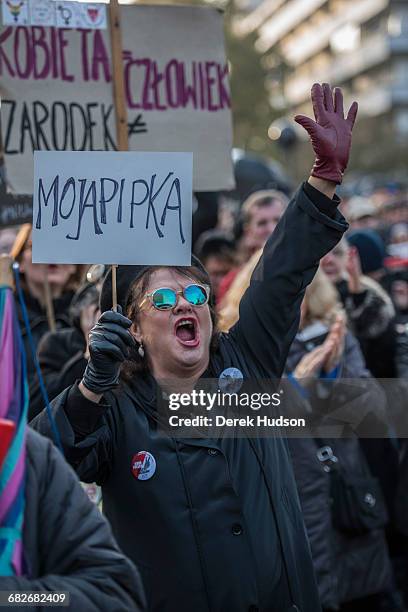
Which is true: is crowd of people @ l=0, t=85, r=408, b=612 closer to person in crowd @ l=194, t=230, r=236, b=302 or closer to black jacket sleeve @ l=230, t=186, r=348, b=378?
black jacket sleeve @ l=230, t=186, r=348, b=378

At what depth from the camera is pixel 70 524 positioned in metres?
1.85

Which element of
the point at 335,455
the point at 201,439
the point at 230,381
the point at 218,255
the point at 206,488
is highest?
the point at 218,255

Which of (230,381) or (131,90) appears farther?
(131,90)

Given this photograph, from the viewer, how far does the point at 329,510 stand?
4.00 metres

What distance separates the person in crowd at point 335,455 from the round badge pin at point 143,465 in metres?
1.30

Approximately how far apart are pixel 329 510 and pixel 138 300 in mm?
1659

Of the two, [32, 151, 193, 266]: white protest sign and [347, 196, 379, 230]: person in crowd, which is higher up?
[347, 196, 379, 230]: person in crowd

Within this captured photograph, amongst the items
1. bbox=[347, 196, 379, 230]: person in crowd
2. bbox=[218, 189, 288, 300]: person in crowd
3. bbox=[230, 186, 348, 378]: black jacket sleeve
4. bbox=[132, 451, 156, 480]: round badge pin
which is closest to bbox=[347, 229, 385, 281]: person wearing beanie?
bbox=[218, 189, 288, 300]: person in crowd

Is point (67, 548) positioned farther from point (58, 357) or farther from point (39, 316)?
point (39, 316)

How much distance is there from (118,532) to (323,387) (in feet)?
4.86

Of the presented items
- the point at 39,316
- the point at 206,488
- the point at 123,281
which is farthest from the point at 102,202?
the point at 39,316

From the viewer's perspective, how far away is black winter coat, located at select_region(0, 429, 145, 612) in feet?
5.95

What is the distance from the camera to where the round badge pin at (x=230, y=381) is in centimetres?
264

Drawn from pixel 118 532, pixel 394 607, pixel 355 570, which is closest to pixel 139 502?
pixel 118 532
